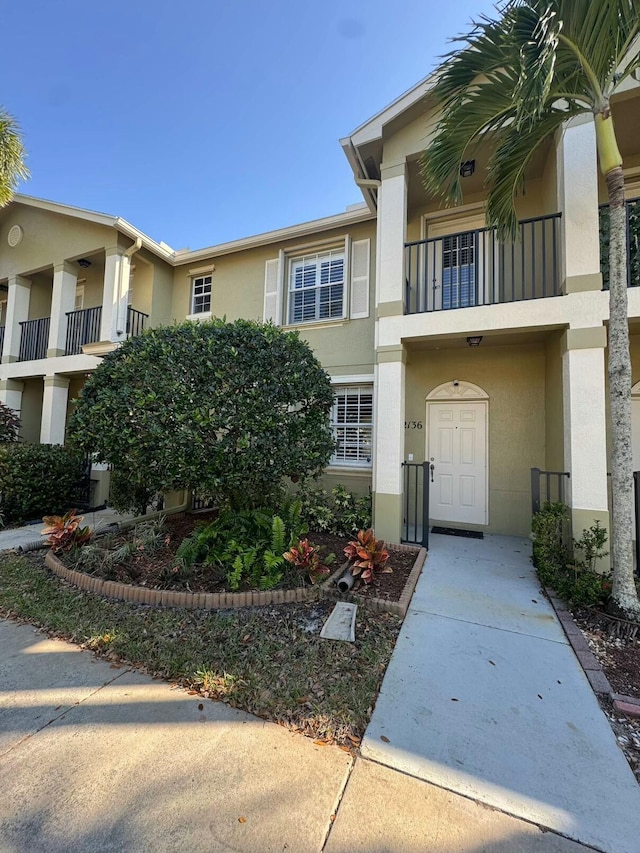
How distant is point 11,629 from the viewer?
3744 millimetres

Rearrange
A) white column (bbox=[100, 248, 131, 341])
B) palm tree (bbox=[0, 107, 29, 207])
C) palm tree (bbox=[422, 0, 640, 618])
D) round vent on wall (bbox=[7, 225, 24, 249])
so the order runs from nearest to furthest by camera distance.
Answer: palm tree (bbox=[422, 0, 640, 618]) < palm tree (bbox=[0, 107, 29, 207]) < white column (bbox=[100, 248, 131, 341]) < round vent on wall (bbox=[7, 225, 24, 249])

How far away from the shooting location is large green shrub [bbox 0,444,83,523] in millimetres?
7801

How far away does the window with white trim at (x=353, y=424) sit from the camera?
8.02 m

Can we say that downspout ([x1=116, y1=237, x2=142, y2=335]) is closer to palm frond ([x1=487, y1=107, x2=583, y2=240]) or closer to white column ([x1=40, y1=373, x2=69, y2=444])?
white column ([x1=40, y1=373, x2=69, y2=444])

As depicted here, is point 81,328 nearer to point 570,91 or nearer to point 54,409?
point 54,409

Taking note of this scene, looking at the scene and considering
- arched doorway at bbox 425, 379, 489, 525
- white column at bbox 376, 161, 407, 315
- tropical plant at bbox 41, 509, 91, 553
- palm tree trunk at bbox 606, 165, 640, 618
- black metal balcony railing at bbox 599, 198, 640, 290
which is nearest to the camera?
palm tree trunk at bbox 606, 165, 640, 618

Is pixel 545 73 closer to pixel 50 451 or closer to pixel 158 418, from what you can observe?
pixel 158 418

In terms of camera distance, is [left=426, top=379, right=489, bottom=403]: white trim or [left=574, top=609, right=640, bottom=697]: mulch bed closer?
[left=574, top=609, right=640, bottom=697]: mulch bed

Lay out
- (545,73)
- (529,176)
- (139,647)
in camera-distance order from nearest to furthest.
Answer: (139,647) → (545,73) → (529,176)

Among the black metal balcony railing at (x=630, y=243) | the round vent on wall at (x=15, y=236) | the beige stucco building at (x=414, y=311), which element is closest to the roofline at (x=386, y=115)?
the beige stucco building at (x=414, y=311)

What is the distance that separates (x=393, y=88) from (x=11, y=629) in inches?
370

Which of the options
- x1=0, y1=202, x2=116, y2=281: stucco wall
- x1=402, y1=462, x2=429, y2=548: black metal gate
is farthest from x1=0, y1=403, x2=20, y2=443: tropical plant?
x1=402, y1=462, x2=429, y2=548: black metal gate

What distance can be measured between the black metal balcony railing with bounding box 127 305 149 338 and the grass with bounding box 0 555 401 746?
6.97 metres

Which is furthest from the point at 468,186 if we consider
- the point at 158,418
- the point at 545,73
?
the point at 158,418
